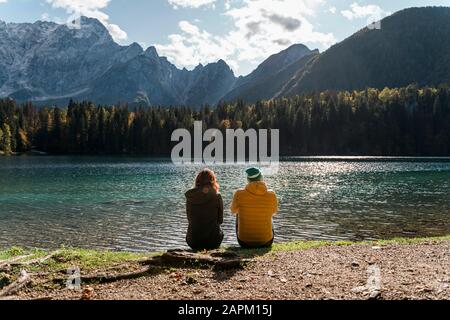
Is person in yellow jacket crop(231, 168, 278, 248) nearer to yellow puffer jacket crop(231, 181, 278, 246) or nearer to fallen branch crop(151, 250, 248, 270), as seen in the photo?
yellow puffer jacket crop(231, 181, 278, 246)

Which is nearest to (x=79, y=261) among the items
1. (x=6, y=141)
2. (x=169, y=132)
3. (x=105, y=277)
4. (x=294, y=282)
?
(x=105, y=277)

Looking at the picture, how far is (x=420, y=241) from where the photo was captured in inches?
Answer: 792

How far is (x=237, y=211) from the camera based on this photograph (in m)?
16.7

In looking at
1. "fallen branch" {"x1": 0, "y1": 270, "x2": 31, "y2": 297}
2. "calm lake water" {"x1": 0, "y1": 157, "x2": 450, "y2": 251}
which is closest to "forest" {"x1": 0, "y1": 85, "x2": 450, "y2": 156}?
"calm lake water" {"x1": 0, "y1": 157, "x2": 450, "y2": 251}

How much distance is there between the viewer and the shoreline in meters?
10.4

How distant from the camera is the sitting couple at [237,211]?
16.2 meters

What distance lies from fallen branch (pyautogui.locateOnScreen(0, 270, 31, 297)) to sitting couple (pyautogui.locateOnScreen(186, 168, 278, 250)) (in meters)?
5.98

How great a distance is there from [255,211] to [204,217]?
6.24 ft

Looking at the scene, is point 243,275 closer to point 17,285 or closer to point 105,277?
point 105,277

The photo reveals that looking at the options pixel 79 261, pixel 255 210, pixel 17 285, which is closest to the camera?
pixel 17 285
